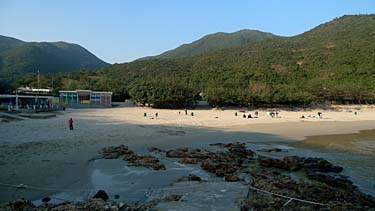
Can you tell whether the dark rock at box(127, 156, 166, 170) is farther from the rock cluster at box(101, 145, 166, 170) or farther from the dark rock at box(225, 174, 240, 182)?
the dark rock at box(225, 174, 240, 182)

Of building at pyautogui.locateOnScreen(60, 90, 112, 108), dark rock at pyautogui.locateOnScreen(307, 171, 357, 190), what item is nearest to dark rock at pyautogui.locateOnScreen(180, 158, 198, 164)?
dark rock at pyautogui.locateOnScreen(307, 171, 357, 190)

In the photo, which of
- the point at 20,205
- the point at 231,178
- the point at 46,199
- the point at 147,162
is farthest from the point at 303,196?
the point at 20,205

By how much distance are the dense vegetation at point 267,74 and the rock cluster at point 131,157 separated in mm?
40813

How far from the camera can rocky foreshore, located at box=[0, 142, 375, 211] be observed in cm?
1061

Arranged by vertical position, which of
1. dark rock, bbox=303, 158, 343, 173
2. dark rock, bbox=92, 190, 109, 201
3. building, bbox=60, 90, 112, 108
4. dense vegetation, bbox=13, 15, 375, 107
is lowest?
dark rock, bbox=303, 158, 343, 173

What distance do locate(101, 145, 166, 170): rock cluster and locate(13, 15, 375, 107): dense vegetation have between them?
4081 cm

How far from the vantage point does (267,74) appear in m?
102

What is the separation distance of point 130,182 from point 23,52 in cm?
14968

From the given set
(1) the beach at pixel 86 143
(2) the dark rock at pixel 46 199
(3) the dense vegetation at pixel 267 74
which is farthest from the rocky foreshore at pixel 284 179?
(3) the dense vegetation at pixel 267 74

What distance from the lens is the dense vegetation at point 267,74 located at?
64875 mm

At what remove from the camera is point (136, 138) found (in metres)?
27.3

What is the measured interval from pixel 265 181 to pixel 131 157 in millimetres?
7863

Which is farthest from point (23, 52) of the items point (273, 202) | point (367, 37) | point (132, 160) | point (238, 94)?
point (273, 202)

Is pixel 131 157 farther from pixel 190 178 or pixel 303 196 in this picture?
pixel 303 196
